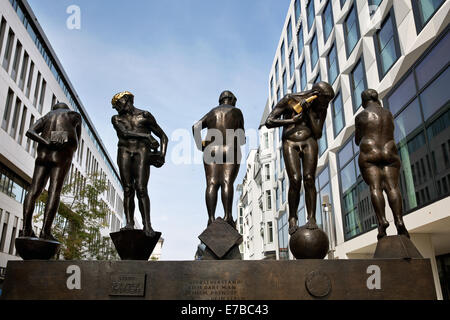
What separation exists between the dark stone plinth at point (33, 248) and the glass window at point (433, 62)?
13.1 metres

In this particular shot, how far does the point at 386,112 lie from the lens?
607 cm

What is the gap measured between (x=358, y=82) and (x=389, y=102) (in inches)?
147

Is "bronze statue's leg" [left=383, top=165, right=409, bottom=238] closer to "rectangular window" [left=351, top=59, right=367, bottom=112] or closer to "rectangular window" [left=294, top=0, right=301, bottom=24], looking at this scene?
"rectangular window" [left=351, top=59, right=367, bottom=112]

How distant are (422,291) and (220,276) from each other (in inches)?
96.4

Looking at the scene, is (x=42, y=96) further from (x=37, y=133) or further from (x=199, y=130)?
(x=199, y=130)

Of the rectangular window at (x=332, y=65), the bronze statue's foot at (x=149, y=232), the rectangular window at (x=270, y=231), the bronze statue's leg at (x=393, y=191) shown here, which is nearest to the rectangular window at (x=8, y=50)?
the rectangular window at (x=332, y=65)

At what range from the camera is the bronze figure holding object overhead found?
6000 millimetres

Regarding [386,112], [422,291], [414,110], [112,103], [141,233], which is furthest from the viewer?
[414,110]

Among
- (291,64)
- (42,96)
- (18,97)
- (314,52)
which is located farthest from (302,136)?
(42,96)

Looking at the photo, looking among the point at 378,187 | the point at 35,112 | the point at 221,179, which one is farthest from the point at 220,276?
the point at 35,112

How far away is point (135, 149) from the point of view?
6.54 metres

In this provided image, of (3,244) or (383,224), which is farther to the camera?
(3,244)
